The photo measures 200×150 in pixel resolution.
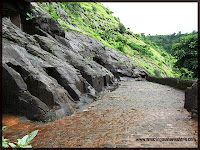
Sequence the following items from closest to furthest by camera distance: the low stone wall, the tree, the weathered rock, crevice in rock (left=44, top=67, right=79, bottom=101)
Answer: the weathered rock, crevice in rock (left=44, top=67, right=79, bottom=101), the tree, the low stone wall

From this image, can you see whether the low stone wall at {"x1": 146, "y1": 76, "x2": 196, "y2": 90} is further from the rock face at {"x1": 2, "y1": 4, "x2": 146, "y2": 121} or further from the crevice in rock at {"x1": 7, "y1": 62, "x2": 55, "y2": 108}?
the crevice in rock at {"x1": 7, "y1": 62, "x2": 55, "y2": 108}

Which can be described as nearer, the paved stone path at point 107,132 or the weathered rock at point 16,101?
the paved stone path at point 107,132

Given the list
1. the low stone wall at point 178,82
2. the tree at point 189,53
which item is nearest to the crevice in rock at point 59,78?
the low stone wall at point 178,82

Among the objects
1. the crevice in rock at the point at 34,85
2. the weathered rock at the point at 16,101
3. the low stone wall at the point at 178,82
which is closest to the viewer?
the weathered rock at the point at 16,101

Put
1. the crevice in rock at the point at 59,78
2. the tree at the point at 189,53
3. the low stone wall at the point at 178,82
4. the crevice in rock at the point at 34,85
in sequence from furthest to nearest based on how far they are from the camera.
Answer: the low stone wall at the point at 178,82
the tree at the point at 189,53
the crevice in rock at the point at 59,78
the crevice in rock at the point at 34,85

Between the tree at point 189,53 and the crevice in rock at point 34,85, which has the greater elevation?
the tree at point 189,53

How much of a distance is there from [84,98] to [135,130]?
491 centimetres

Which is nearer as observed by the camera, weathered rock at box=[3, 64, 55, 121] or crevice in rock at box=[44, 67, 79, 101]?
weathered rock at box=[3, 64, 55, 121]

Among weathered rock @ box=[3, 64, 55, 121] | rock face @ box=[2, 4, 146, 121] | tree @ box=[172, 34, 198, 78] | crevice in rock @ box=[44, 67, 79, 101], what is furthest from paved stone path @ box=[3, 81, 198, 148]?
tree @ box=[172, 34, 198, 78]

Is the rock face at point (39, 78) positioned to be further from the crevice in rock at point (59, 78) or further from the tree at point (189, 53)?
the tree at point (189, 53)

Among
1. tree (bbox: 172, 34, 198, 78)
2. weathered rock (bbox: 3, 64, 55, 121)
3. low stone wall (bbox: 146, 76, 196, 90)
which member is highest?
tree (bbox: 172, 34, 198, 78)

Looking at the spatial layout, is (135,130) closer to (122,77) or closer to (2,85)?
(2,85)

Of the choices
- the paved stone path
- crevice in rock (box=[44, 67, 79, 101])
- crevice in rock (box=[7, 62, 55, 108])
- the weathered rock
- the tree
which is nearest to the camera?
the paved stone path

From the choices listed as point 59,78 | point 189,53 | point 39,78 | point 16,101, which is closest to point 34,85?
point 39,78
